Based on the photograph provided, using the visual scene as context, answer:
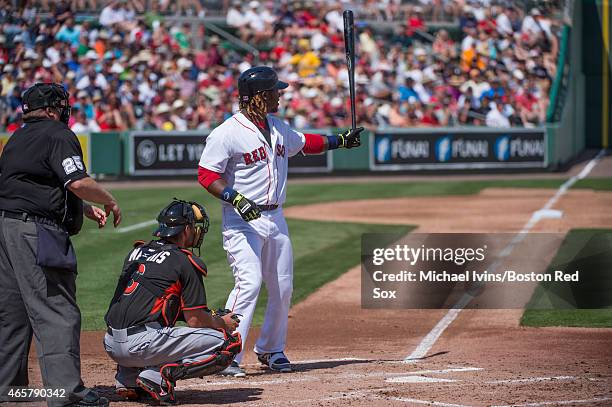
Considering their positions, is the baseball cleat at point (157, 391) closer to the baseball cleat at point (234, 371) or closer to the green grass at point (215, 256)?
the baseball cleat at point (234, 371)

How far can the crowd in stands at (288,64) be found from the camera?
25.3m

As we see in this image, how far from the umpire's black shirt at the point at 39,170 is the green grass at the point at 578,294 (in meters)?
5.19

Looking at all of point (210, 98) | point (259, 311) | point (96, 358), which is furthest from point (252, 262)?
point (210, 98)

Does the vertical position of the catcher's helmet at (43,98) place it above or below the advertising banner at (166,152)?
above

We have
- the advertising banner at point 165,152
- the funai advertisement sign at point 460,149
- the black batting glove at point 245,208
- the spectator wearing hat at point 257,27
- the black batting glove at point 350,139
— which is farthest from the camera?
the spectator wearing hat at point 257,27

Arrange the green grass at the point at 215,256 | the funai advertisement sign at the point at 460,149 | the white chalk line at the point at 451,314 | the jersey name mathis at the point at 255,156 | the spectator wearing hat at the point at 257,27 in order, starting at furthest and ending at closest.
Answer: the spectator wearing hat at the point at 257,27 < the funai advertisement sign at the point at 460,149 < the green grass at the point at 215,256 < the white chalk line at the point at 451,314 < the jersey name mathis at the point at 255,156

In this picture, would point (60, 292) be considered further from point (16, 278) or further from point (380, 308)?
point (380, 308)

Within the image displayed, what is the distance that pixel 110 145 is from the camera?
2406 centimetres

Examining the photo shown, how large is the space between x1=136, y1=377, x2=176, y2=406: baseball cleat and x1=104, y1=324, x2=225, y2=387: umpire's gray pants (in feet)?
0.09

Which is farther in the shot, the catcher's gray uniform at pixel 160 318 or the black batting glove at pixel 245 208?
the black batting glove at pixel 245 208

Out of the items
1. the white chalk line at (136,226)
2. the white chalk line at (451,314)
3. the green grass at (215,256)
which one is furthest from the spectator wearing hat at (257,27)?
the white chalk line at (136,226)

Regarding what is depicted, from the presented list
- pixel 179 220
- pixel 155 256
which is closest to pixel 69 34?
pixel 179 220

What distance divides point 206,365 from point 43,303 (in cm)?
108

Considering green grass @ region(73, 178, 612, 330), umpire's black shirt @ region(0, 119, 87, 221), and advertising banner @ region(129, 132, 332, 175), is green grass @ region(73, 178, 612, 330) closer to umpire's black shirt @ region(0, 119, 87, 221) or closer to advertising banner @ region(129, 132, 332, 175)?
advertising banner @ region(129, 132, 332, 175)
